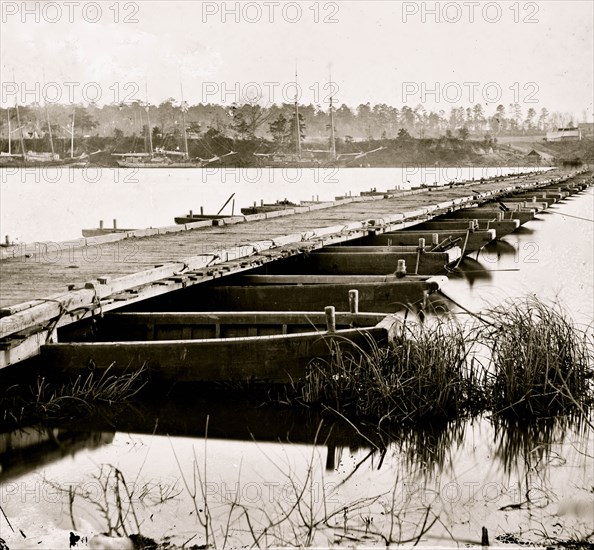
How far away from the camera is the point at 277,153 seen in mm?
126688

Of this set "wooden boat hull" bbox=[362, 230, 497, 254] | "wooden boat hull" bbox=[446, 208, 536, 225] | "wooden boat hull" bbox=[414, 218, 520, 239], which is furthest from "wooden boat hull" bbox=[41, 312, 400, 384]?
"wooden boat hull" bbox=[446, 208, 536, 225]

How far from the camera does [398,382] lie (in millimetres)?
6773

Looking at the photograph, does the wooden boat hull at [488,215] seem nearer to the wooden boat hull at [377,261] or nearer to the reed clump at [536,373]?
the wooden boat hull at [377,261]

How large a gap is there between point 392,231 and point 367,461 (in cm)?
987

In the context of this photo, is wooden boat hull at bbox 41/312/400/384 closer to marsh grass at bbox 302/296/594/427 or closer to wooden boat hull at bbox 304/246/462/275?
marsh grass at bbox 302/296/594/427

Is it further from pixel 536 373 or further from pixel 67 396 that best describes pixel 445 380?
pixel 67 396

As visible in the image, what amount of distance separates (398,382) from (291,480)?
1.87 m

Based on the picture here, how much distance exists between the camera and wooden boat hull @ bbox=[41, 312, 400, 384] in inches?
283

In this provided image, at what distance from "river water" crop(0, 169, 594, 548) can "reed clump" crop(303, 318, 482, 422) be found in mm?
192

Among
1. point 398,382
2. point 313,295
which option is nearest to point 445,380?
point 398,382

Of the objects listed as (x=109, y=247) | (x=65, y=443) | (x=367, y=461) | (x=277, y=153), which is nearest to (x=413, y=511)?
(x=367, y=461)

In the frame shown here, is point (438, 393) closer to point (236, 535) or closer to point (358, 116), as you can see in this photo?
point (236, 535)

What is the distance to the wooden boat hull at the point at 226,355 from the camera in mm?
7184

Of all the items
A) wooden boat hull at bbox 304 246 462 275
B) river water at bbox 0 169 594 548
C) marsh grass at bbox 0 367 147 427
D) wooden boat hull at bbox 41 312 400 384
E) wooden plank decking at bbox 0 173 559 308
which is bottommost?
river water at bbox 0 169 594 548
